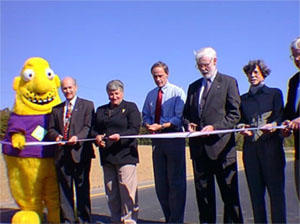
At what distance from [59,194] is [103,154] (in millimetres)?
827

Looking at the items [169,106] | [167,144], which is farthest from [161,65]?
[167,144]

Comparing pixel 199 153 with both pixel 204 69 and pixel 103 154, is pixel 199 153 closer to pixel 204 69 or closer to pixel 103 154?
pixel 204 69

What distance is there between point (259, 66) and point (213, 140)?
3.50ft

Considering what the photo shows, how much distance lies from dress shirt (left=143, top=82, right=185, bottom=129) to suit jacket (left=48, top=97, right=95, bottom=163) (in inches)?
33.2

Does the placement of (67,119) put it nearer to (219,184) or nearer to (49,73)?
(49,73)

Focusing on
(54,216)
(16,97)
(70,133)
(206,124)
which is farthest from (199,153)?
(16,97)

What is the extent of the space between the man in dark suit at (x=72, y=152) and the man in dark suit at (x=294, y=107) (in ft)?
8.99

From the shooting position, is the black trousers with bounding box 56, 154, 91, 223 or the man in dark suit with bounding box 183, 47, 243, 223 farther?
the black trousers with bounding box 56, 154, 91, 223

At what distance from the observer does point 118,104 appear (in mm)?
5828

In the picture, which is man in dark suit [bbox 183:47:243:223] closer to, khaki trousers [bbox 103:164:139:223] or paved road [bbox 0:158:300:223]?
khaki trousers [bbox 103:164:139:223]

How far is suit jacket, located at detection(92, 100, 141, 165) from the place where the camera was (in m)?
5.64

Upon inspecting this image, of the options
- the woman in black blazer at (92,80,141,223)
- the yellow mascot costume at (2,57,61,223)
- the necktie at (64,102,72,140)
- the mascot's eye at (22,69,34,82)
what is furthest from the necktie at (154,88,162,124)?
the mascot's eye at (22,69,34,82)

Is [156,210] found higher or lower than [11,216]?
lower

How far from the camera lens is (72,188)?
5.75 metres
